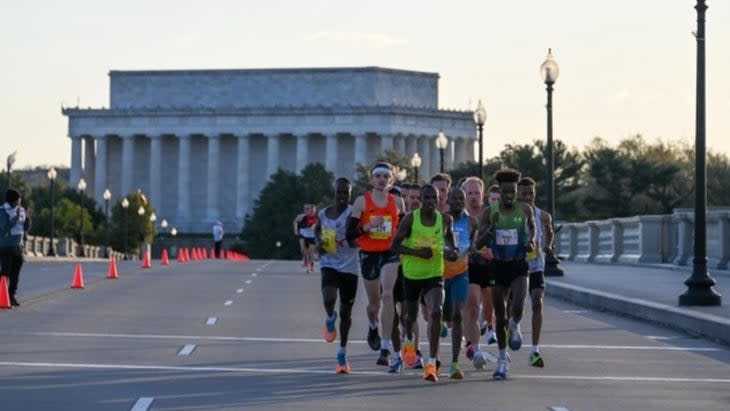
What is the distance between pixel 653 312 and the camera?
32.8 meters

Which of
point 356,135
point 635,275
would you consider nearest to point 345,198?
point 635,275

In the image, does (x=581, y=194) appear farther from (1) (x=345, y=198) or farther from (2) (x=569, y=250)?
(1) (x=345, y=198)

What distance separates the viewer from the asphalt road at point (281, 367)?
18906 millimetres

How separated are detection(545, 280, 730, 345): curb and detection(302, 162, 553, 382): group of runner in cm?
562

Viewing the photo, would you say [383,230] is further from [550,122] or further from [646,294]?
[550,122]

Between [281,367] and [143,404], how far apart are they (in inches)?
189

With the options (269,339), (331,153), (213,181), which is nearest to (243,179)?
(213,181)

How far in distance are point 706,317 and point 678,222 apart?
2690 cm

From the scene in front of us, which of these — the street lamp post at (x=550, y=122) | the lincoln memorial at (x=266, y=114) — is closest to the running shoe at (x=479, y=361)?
the street lamp post at (x=550, y=122)

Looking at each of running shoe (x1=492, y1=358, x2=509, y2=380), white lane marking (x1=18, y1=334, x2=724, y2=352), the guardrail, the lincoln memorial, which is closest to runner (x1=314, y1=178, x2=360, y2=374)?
running shoe (x1=492, y1=358, x2=509, y2=380)

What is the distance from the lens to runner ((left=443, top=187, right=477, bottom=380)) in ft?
72.1

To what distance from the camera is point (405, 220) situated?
21.5 metres

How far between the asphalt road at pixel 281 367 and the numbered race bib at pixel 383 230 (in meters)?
1.40

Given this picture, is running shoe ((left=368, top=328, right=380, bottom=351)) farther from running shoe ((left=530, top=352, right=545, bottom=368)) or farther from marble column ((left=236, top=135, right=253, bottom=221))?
marble column ((left=236, top=135, right=253, bottom=221))
